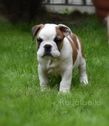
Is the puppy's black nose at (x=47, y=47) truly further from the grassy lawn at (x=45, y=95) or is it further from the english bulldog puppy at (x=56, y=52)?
the grassy lawn at (x=45, y=95)

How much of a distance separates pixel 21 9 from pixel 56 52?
5.62 m

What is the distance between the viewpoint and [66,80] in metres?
5.52

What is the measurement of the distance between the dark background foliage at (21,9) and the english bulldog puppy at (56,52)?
198 inches

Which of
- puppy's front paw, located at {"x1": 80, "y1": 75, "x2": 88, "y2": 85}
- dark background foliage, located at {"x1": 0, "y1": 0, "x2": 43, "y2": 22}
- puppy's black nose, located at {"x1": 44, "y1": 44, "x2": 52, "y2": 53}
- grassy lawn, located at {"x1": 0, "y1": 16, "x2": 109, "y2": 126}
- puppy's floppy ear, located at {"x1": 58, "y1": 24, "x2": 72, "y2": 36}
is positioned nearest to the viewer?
grassy lawn, located at {"x1": 0, "y1": 16, "x2": 109, "y2": 126}

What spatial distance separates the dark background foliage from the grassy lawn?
228 centimetres

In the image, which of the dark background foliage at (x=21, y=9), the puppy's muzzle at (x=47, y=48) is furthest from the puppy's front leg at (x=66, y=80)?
the dark background foliage at (x=21, y=9)

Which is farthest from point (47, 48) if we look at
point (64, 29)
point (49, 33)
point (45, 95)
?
point (45, 95)

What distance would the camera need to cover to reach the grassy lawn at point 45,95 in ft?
14.6

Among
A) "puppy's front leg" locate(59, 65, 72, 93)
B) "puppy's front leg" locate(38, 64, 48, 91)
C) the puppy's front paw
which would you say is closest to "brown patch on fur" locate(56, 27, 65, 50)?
"puppy's front leg" locate(59, 65, 72, 93)

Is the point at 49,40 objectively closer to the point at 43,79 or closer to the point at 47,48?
the point at 47,48

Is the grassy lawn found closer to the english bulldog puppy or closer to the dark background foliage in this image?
the english bulldog puppy

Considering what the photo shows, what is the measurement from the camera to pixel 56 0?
505 inches

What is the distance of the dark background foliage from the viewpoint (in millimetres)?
10758

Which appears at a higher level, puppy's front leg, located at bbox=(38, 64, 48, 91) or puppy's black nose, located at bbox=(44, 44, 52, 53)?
puppy's black nose, located at bbox=(44, 44, 52, 53)
